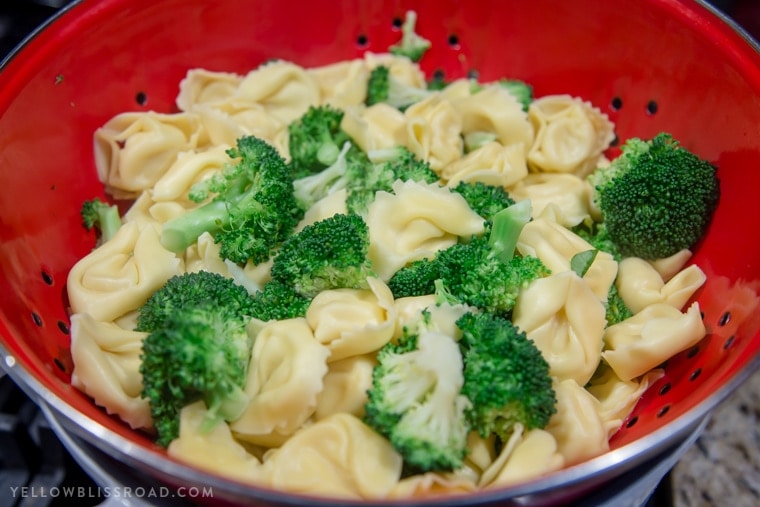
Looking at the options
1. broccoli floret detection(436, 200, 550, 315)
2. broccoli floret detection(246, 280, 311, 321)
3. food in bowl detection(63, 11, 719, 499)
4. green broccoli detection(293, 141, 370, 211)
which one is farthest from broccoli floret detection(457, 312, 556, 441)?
green broccoli detection(293, 141, 370, 211)

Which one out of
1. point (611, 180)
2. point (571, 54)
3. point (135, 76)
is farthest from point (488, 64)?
point (135, 76)

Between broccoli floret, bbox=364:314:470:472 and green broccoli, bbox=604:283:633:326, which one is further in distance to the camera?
green broccoli, bbox=604:283:633:326

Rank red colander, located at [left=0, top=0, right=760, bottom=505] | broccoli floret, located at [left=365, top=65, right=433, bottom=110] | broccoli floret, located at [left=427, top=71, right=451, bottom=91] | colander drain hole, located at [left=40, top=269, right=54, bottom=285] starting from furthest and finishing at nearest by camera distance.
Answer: broccoli floret, located at [left=427, top=71, right=451, bottom=91], broccoli floret, located at [left=365, top=65, right=433, bottom=110], colander drain hole, located at [left=40, top=269, right=54, bottom=285], red colander, located at [left=0, top=0, right=760, bottom=505]

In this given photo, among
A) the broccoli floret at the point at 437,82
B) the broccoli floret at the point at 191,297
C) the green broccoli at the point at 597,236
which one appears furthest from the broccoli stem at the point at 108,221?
the green broccoli at the point at 597,236

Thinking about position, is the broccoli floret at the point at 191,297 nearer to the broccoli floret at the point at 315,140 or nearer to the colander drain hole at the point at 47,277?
the colander drain hole at the point at 47,277

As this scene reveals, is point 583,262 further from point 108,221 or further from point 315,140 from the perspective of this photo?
point 108,221

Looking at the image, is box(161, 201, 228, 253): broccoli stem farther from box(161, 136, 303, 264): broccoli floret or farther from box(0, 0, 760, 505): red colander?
box(0, 0, 760, 505): red colander
